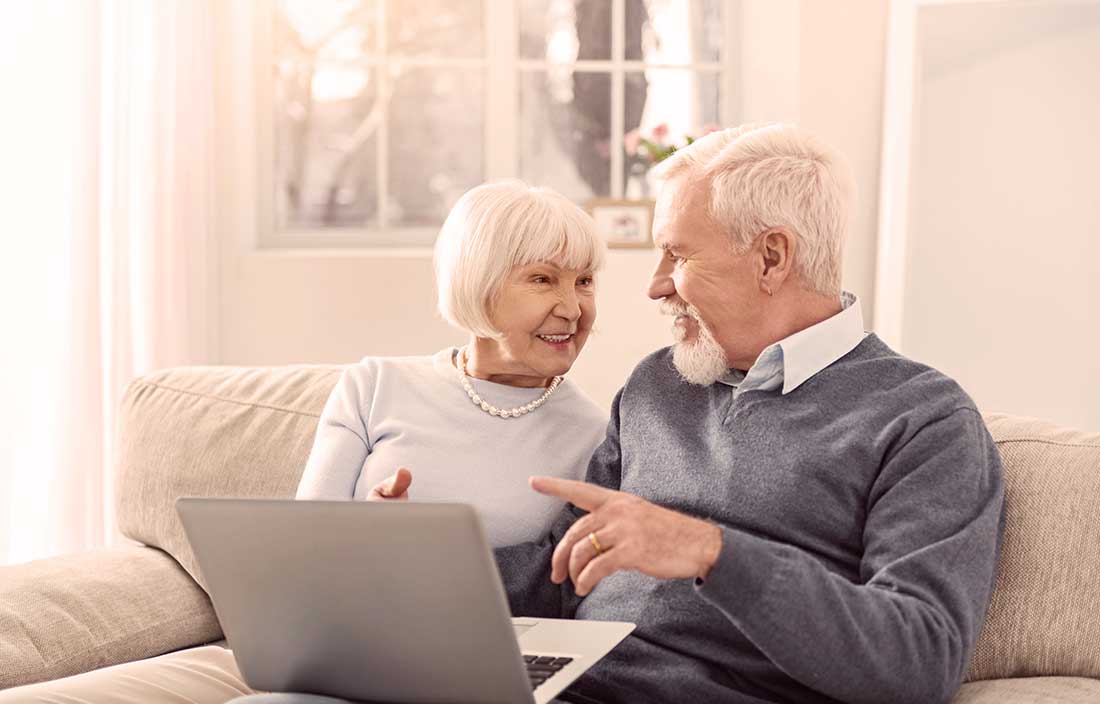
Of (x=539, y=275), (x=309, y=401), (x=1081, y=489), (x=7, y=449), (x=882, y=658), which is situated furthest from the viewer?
(x=7, y=449)

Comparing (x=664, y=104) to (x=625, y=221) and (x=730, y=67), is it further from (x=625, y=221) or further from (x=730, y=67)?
(x=625, y=221)

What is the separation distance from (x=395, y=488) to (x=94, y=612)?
1.94 ft

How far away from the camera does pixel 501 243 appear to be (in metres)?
1.88

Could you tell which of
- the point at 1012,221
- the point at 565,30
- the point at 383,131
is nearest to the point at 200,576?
the point at 383,131

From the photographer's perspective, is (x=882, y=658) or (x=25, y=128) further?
(x=25, y=128)

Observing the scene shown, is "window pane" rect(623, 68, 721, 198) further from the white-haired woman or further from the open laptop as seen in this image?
the open laptop

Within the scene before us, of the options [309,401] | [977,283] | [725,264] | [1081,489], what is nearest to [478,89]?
[977,283]

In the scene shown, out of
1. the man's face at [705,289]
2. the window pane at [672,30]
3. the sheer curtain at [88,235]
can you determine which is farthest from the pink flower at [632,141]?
the man's face at [705,289]

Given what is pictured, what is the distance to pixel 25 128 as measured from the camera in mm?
2838

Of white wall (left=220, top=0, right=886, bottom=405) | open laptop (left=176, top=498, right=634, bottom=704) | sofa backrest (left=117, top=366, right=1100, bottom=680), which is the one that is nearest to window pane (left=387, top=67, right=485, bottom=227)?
white wall (left=220, top=0, right=886, bottom=405)

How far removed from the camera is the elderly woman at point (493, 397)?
6.15ft

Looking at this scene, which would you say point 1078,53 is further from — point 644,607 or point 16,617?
point 16,617

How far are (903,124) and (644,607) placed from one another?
91.6 inches

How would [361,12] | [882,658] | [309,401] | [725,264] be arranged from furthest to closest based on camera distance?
[361,12], [309,401], [725,264], [882,658]
